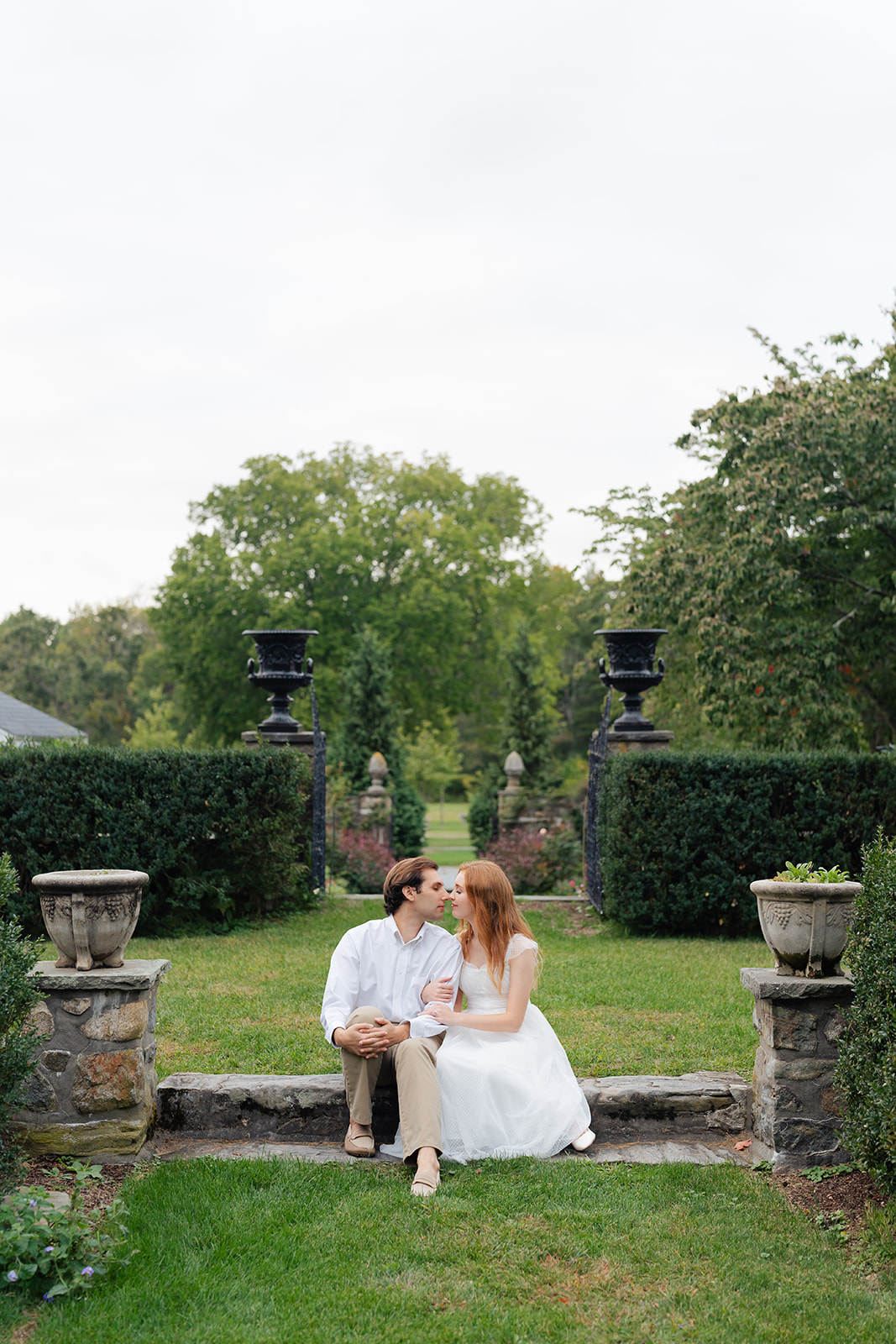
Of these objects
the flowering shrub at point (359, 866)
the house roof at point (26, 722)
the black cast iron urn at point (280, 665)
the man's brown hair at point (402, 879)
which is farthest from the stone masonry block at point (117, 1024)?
the house roof at point (26, 722)

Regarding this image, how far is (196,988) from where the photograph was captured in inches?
249

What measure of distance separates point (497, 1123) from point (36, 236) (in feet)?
29.5

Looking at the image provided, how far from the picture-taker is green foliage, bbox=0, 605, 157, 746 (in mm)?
44688

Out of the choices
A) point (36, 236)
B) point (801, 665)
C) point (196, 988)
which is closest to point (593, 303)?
point (801, 665)

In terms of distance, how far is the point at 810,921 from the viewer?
383 cm

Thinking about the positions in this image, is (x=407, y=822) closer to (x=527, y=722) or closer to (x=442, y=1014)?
(x=527, y=722)

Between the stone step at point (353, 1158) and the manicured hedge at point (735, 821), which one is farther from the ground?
the manicured hedge at point (735, 821)

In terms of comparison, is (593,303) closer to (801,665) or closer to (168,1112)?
(801,665)

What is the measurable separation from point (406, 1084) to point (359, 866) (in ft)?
29.9

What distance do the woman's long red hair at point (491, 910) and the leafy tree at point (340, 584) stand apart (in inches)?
875

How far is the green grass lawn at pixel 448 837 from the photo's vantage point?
21823mm

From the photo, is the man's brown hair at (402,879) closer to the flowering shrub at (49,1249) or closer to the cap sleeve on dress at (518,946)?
the cap sleeve on dress at (518,946)

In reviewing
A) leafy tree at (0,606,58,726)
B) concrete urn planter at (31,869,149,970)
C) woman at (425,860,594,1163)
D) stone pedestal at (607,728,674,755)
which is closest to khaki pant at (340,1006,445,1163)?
woman at (425,860,594,1163)

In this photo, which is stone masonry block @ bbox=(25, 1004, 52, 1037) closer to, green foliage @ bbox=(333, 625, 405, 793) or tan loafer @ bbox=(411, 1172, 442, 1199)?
tan loafer @ bbox=(411, 1172, 442, 1199)
